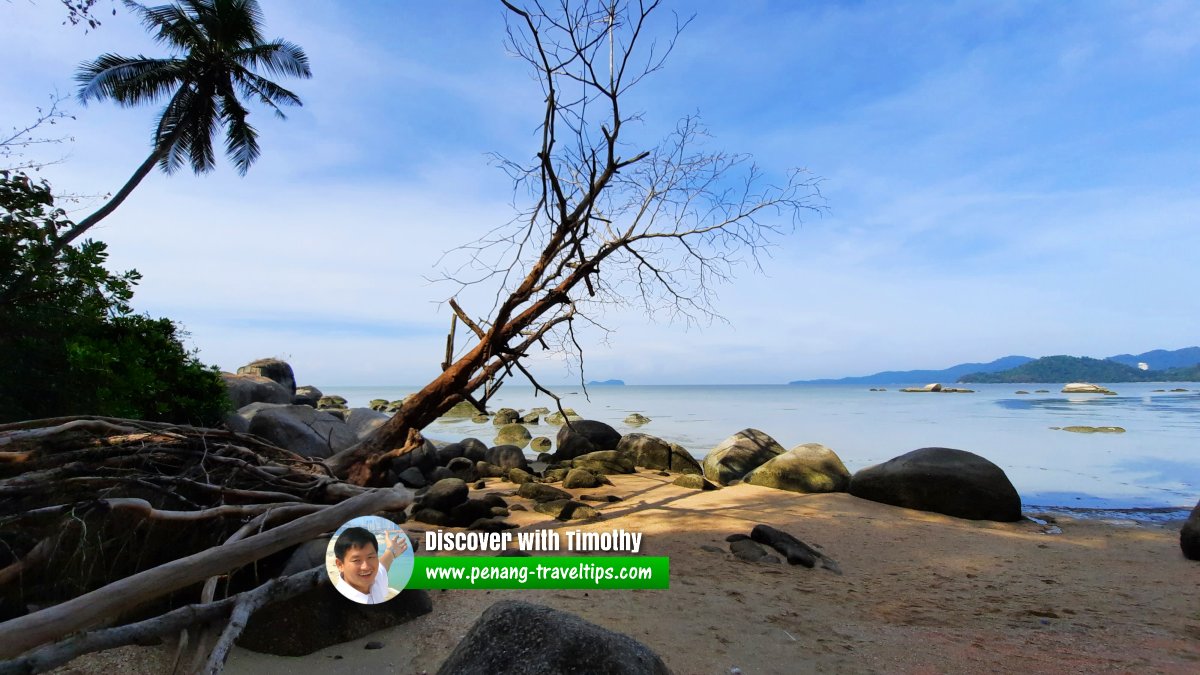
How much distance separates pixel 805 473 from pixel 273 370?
54.8 ft

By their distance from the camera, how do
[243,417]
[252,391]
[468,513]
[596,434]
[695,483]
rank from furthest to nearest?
[596,434]
[252,391]
[243,417]
[695,483]
[468,513]

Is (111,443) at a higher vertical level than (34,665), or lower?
higher

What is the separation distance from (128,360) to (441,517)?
168 inches

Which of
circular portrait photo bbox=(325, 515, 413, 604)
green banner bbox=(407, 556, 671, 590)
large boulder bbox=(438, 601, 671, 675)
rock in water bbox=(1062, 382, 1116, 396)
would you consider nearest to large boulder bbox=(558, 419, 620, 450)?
green banner bbox=(407, 556, 671, 590)

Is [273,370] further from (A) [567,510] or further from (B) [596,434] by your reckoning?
(A) [567,510]

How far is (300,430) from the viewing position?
899 centimetres

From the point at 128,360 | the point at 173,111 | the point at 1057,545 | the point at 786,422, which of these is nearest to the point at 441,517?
the point at 128,360

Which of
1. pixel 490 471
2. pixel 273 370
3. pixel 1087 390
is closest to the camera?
pixel 490 471

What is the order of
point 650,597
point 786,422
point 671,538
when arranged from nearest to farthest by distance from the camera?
point 650,597 → point 671,538 → point 786,422

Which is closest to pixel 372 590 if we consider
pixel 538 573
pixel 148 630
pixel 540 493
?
pixel 148 630

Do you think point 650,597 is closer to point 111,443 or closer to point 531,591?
point 531,591

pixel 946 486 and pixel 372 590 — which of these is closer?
pixel 372 590

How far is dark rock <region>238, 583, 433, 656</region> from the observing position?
317cm

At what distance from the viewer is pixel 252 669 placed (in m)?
2.99
